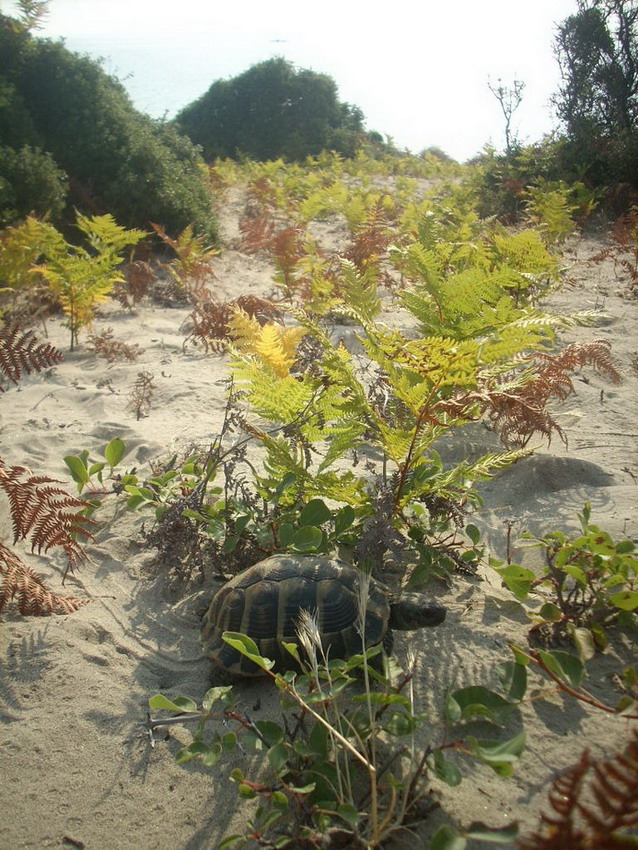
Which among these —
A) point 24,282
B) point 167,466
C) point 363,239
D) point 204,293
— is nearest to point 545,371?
point 167,466

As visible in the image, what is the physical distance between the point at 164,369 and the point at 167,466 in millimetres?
1888

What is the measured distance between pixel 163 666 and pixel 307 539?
72cm

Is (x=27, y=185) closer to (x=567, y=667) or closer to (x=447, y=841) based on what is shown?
(x=567, y=667)

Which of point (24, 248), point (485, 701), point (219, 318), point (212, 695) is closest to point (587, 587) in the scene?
point (485, 701)

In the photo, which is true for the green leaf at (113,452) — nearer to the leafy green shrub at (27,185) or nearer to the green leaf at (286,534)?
the green leaf at (286,534)

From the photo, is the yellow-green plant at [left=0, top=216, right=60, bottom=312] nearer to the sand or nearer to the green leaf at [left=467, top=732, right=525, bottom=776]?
the sand

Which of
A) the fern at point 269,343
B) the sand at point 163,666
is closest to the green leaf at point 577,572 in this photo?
the sand at point 163,666

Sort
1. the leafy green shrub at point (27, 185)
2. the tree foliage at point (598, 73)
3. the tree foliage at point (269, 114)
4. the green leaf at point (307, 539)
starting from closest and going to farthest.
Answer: the green leaf at point (307, 539) → the leafy green shrub at point (27, 185) → the tree foliage at point (598, 73) → the tree foliage at point (269, 114)

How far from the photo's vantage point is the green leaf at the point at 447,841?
120 cm

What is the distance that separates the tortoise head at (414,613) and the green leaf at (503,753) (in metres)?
0.65

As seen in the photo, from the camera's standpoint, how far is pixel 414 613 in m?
2.10

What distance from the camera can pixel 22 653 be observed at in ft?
7.25

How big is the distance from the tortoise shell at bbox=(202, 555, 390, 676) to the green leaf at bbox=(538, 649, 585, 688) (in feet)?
1.79

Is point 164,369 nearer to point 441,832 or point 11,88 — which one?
point 441,832
